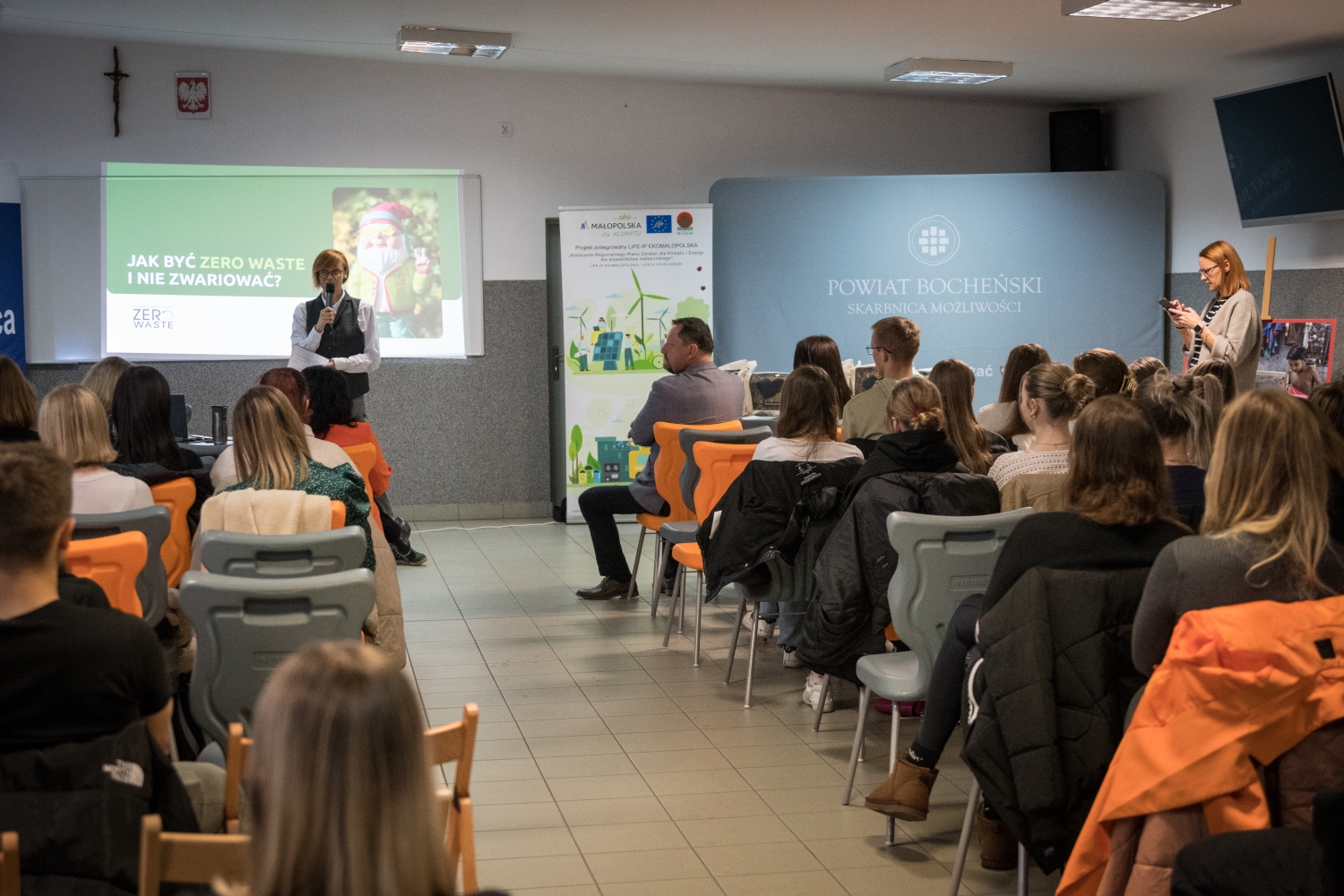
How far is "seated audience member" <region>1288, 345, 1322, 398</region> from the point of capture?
7531mm

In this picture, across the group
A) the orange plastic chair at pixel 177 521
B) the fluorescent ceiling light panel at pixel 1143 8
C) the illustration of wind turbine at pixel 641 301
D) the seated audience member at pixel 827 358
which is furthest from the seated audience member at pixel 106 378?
the fluorescent ceiling light panel at pixel 1143 8

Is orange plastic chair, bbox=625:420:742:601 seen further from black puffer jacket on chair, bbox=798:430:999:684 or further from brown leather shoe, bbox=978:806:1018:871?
brown leather shoe, bbox=978:806:1018:871

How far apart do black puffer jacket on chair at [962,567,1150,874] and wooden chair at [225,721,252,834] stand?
4.65 ft

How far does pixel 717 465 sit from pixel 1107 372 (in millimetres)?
1490

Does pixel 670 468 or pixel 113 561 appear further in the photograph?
pixel 670 468

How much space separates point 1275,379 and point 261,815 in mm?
7618

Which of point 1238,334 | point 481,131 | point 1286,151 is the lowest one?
point 1238,334

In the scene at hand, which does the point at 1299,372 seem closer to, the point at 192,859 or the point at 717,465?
the point at 717,465

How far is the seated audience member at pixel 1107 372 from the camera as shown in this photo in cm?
461

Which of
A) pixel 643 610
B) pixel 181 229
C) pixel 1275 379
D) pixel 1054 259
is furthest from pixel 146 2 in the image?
pixel 1275 379

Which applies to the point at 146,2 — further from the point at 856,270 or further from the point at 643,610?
the point at 856,270

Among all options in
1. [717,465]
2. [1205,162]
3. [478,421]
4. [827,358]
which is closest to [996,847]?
[717,465]

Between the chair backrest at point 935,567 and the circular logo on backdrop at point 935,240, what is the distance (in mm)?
5935

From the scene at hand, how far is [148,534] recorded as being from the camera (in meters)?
3.31
